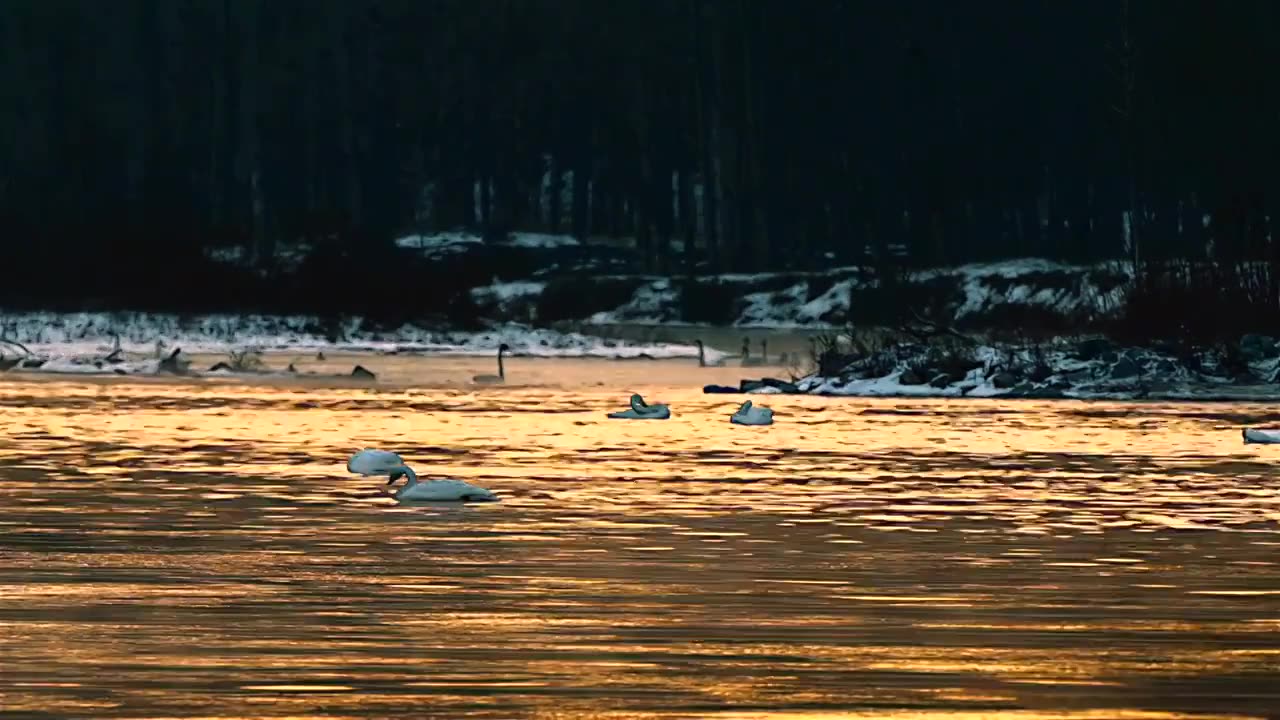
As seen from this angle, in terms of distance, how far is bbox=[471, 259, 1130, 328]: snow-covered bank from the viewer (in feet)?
225

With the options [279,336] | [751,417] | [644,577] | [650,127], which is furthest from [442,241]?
[644,577]

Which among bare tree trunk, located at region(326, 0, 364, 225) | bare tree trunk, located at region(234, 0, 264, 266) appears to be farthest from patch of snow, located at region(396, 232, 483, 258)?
bare tree trunk, located at region(234, 0, 264, 266)

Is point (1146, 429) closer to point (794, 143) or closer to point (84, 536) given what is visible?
point (84, 536)

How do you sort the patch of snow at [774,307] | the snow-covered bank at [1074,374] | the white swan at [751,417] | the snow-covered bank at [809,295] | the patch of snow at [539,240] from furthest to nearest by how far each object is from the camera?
the patch of snow at [539,240] < the patch of snow at [774,307] < the snow-covered bank at [809,295] < the snow-covered bank at [1074,374] < the white swan at [751,417]

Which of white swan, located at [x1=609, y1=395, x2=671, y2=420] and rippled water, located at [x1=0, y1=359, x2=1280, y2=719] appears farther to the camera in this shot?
white swan, located at [x1=609, y1=395, x2=671, y2=420]

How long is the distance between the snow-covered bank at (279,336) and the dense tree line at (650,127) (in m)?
2.50

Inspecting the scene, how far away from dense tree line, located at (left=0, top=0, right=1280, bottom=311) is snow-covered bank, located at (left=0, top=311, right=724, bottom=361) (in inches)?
98.5

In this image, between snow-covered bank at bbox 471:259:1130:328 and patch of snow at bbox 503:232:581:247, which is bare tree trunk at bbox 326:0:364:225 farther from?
snow-covered bank at bbox 471:259:1130:328

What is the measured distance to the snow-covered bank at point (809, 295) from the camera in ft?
225

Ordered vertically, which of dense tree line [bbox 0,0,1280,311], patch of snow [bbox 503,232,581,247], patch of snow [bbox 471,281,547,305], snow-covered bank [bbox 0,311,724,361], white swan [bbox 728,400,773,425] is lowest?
white swan [bbox 728,400,773,425]

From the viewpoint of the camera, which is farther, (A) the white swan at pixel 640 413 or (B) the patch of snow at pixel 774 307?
(B) the patch of snow at pixel 774 307

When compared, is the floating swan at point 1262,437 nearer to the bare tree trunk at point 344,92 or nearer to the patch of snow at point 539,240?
the patch of snow at point 539,240

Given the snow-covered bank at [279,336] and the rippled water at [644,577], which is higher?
the snow-covered bank at [279,336]

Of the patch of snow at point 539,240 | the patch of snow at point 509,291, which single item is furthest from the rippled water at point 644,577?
the patch of snow at point 539,240
